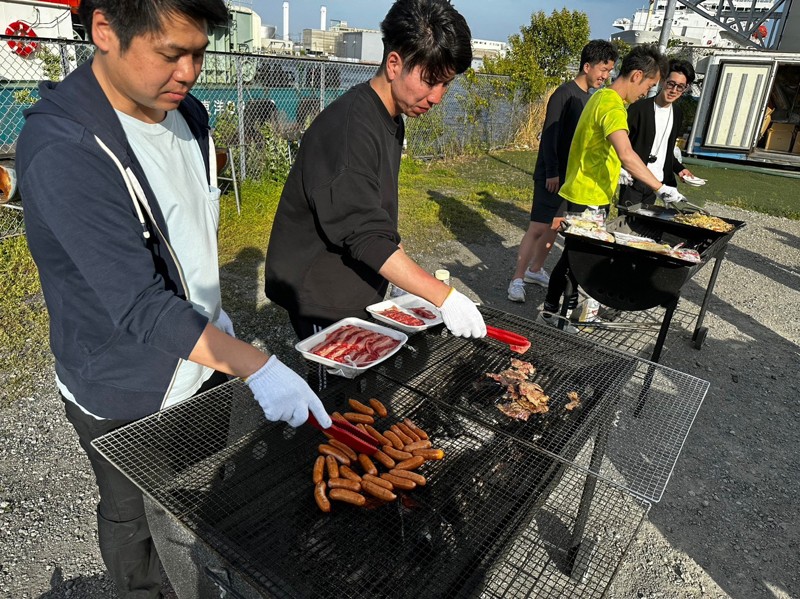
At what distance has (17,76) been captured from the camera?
6.46m

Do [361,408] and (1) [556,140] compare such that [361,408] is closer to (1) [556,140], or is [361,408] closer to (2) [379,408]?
(2) [379,408]

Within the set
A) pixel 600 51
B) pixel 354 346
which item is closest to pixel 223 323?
pixel 354 346

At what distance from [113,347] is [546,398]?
1584mm

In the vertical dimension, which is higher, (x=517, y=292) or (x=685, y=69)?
(x=685, y=69)

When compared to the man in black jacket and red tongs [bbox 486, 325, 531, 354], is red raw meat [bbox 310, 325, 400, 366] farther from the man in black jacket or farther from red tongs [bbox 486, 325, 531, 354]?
red tongs [bbox 486, 325, 531, 354]

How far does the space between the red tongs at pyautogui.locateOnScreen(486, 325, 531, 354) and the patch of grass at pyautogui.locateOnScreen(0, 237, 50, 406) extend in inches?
138

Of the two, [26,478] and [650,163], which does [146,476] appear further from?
[650,163]

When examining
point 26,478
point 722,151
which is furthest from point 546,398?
point 722,151

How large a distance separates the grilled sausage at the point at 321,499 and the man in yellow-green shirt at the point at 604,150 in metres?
2.95

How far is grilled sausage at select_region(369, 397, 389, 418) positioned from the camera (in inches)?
78.2

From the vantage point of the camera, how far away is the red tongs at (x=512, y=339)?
2.32 meters

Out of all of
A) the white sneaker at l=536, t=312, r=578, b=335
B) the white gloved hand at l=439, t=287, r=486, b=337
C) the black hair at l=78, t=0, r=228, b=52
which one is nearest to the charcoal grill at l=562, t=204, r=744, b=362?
the white sneaker at l=536, t=312, r=578, b=335

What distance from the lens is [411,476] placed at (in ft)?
5.51

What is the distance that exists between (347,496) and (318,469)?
148 mm
